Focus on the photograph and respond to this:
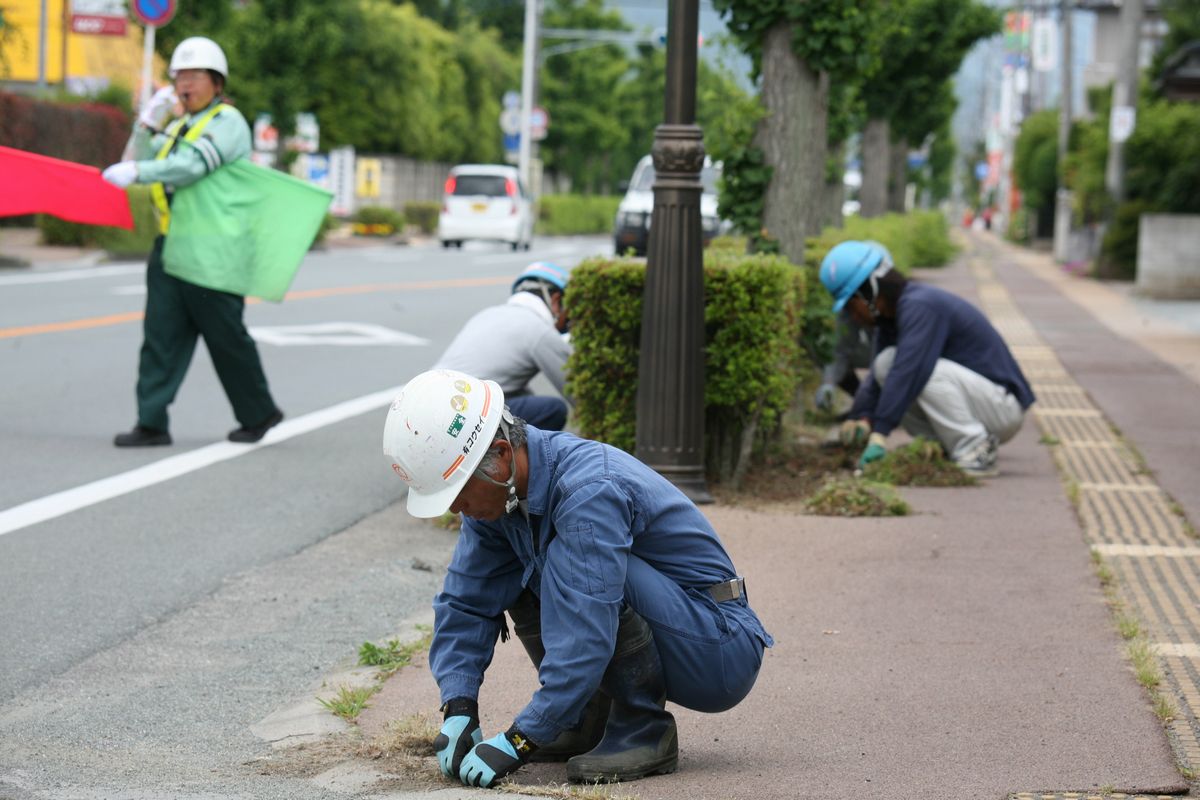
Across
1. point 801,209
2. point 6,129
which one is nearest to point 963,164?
point 6,129

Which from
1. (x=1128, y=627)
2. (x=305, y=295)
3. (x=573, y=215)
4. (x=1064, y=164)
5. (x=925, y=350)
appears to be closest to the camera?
(x=1128, y=627)

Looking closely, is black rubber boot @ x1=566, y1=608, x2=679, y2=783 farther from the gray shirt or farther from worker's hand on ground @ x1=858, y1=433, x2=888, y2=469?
worker's hand on ground @ x1=858, y1=433, x2=888, y2=469

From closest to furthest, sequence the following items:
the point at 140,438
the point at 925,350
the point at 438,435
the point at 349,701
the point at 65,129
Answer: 1. the point at 438,435
2. the point at 349,701
3. the point at 925,350
4. the point at 140,438
5. the point at 65,129

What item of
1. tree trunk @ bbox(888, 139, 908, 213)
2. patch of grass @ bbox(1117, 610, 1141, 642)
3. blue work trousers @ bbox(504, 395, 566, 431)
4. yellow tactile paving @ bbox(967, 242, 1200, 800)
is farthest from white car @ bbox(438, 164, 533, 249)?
patch of grass @ bbox(1117, 610, 1141, 642)

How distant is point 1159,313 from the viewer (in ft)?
78.2

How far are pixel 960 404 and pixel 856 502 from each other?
122 cm

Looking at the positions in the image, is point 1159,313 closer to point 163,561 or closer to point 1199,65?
point 1199,65

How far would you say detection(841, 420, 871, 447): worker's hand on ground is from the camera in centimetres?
895

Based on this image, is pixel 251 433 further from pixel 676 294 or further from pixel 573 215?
pixel 573 215

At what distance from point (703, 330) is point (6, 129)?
930 inches

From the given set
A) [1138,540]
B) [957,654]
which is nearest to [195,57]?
[1138,540]

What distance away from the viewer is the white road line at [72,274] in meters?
21.7

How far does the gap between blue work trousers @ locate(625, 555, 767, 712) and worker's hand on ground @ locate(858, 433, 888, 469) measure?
4388 millimetres

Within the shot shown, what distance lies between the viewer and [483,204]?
39969 mm
